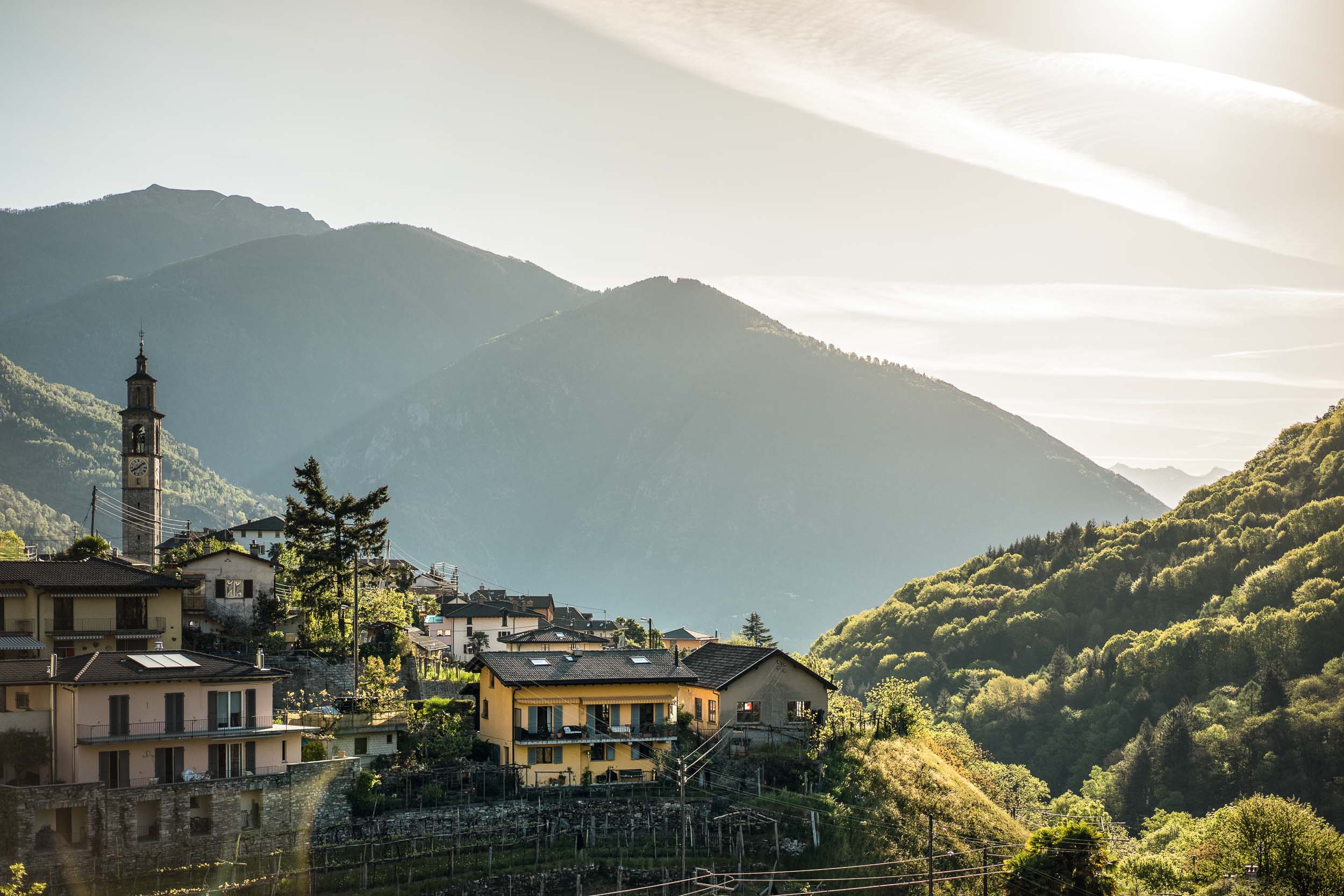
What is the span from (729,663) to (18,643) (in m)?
33.9

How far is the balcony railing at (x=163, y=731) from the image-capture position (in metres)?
43.8

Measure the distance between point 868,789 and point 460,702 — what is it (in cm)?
2131

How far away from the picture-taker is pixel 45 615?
5409 cm

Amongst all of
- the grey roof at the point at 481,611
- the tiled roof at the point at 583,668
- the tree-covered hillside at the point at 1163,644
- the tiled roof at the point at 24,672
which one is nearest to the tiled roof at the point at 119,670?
the tiled roof at the point at 24,672

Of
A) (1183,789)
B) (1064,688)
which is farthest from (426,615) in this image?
(1064,688)

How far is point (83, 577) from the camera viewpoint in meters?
55.8

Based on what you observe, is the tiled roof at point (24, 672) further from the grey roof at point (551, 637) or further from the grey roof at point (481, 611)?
the grey roof at point (481, 611)

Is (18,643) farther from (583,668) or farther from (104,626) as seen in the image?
(583,668)

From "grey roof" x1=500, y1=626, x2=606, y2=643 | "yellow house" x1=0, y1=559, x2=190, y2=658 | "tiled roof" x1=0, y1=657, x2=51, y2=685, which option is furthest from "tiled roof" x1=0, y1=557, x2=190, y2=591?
"grey roof" x1=500, y1=626, x2=606, y2=643

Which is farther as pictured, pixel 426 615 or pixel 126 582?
pixel 426 615

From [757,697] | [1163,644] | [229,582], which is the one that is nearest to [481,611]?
[229,582]

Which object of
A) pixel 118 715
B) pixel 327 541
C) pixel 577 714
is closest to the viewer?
pixel 118 715

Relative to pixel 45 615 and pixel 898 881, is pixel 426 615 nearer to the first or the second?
pixel 45 615

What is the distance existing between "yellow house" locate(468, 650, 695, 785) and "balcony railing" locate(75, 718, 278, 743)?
11.8 meters
